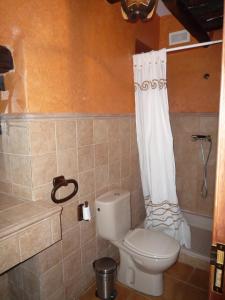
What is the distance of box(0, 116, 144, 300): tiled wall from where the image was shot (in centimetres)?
134

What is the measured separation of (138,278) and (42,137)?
1.46 metres

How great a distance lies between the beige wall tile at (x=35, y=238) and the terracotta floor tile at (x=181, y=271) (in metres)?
1.39

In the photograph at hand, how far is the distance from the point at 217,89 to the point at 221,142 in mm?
2117

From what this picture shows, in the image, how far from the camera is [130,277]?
1.88 meters

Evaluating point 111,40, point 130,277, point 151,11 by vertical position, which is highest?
point 111,40

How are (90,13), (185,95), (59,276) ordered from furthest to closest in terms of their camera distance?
(185,95) → (90,13) → (59,276)

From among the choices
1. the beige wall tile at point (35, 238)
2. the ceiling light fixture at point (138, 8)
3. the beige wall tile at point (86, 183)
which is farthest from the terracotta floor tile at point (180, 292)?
the ceiling light fixture at point (138, 8)

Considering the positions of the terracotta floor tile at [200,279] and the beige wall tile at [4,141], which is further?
the terracotta floor tile at [200,279]

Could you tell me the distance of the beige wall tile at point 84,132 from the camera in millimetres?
1604

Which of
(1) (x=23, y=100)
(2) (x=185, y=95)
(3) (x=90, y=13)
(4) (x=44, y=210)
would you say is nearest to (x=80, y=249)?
(4) (x=44, y=210)

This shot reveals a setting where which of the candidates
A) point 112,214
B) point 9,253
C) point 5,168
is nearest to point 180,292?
point 112,214

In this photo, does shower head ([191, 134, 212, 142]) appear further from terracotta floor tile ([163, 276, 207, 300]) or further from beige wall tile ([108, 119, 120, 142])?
terracotta floor tile ([163, 276, 207, 300])

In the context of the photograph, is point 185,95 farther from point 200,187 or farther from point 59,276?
point 59,276

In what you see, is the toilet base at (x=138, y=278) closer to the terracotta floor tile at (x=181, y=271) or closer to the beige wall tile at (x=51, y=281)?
the terracotta floor tile at (x=181, y=271)
